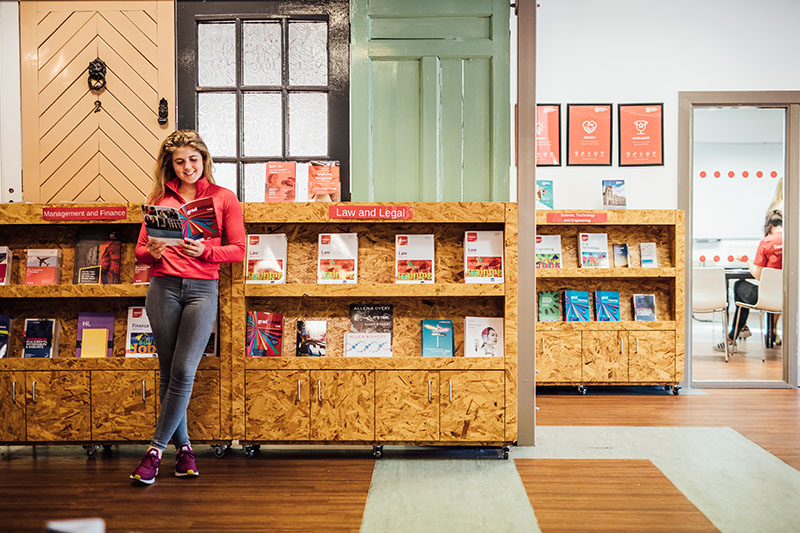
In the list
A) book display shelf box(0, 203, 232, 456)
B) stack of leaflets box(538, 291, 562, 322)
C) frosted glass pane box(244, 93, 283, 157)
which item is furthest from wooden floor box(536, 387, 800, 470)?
frosted glass pane box(244, 93, 283, 157)

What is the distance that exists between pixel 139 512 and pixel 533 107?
3.03 metres

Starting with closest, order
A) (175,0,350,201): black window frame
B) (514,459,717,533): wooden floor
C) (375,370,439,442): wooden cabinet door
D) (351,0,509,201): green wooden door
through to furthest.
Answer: (514,459,717,533): wooden floor < (375,370,439,442): wooden cabinet door < (351,0,509,201): green wooden door < (175,0,350,201): black window frame

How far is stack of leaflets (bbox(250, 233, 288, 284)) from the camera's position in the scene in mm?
3172

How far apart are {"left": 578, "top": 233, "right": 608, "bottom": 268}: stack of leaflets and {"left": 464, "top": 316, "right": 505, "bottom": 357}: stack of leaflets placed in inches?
78.1

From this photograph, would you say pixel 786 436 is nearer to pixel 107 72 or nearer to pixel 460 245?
pixel 460 245

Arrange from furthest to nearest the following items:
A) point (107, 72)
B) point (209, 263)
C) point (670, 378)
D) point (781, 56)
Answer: point (781, 56), point (670, 378), point (107, 72), point (209, 263)

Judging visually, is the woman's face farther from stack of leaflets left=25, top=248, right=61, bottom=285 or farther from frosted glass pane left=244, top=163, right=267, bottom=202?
stack of leaflets left=25, top=248, right=61, bottom=285

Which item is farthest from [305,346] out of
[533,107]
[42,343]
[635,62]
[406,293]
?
[635,62]

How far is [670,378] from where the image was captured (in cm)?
468

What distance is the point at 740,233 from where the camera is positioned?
8.77 meters

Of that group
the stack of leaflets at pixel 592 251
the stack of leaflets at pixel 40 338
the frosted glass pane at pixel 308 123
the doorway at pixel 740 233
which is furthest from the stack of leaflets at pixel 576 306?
the stack of leaflets at pixel 40 338

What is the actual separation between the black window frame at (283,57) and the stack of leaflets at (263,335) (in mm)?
967

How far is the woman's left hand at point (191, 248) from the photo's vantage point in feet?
9.11

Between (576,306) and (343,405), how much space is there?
2593 millimetres
